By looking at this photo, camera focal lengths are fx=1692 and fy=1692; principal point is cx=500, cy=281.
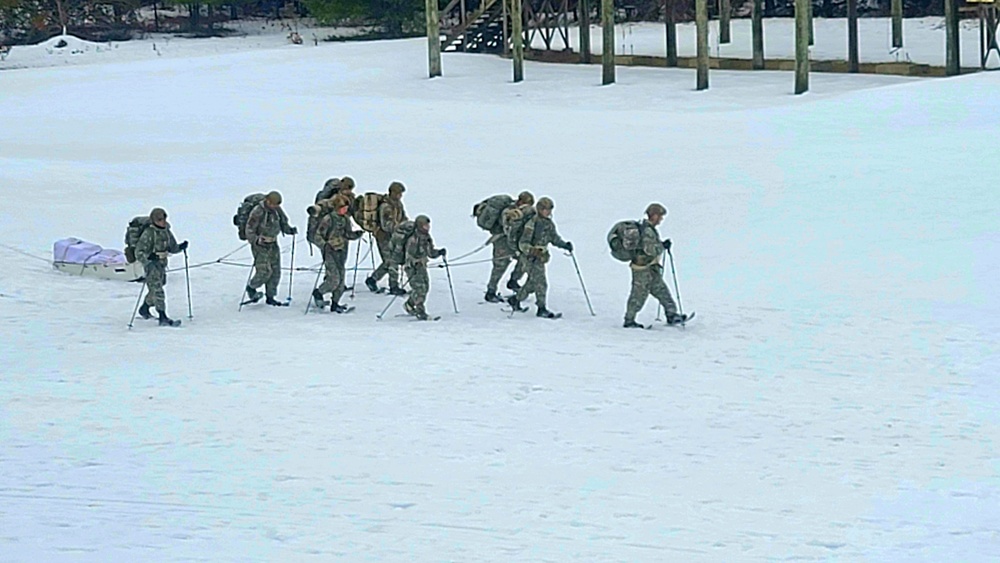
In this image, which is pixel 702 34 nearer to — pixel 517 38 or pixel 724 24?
pixel 517 38

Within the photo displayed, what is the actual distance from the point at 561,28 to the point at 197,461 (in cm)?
3212

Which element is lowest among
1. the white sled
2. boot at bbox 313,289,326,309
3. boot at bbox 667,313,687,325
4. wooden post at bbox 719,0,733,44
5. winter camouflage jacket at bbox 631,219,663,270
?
boot at bbox 667,313,687,325

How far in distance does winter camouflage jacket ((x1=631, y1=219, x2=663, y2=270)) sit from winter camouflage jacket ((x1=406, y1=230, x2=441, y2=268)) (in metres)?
1.94

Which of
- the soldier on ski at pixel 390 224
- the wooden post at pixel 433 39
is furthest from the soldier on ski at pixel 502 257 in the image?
the wooden post at pixel 433 39

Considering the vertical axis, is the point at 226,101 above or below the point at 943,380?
above

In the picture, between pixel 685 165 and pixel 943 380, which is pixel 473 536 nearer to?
pixel 943 380

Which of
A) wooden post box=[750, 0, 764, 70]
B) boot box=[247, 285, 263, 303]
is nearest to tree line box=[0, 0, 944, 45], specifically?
wooden post box=[750, 0, 764, 70]

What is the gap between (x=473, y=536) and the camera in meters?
9.29

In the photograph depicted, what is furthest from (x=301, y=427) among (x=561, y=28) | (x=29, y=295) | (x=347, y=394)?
(x=561, y=28)

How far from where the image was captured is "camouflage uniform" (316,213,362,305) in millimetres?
16297

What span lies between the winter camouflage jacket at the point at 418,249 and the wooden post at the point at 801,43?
13699 millimetres

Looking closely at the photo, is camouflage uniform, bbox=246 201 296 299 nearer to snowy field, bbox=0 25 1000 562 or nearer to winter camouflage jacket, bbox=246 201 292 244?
winter camouflage jacket, bbox=246 201 292 244

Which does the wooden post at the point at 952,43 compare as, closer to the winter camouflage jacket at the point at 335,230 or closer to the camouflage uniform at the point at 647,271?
the camouflage uniform at the point at 647,271

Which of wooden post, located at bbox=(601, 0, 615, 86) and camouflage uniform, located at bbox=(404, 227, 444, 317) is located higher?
wooden post, located at bbox=(601, 0, 615, 86)
